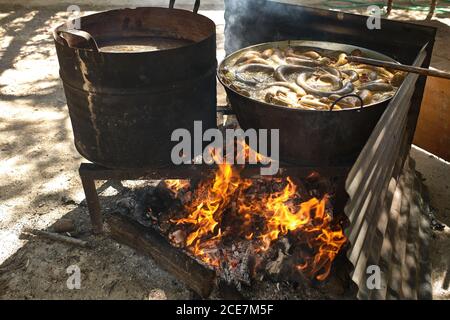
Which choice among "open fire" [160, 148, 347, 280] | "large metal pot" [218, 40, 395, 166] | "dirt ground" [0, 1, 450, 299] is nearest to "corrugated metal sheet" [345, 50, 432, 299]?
"large metal pot" [218, 40, 395, 166]

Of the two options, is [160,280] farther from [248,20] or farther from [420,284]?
[248,20]

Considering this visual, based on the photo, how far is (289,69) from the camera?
4047 mm

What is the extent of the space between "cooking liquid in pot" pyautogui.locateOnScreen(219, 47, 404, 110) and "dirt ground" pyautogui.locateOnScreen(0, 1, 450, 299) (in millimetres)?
1745

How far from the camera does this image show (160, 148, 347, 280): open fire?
12.4 ft

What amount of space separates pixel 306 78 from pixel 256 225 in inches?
59.3

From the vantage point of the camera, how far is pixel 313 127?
10.6ft

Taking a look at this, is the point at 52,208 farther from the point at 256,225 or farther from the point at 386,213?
the point at 386,213

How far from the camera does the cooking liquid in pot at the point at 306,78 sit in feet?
11.5

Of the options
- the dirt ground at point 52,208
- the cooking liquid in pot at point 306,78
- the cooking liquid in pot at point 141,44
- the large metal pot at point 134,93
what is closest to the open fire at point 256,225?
the dirt ground at point 52,208

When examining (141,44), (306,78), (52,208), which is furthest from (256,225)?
(52,208)

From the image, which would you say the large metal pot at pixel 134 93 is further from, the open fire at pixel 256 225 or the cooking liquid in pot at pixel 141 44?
the open fire at pixel 256 225

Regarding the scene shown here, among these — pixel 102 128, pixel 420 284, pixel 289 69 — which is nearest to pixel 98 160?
pixel 102 128

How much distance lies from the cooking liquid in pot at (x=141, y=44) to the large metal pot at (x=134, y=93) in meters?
0.02
